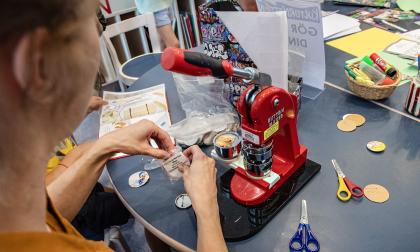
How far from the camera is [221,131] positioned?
1.00m

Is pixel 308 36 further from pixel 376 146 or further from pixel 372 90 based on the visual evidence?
A: pixel 376 146

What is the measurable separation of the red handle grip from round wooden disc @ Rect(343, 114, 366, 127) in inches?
21.6

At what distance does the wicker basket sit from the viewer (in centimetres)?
104

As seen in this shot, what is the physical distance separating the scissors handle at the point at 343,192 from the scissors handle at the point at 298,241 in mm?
139

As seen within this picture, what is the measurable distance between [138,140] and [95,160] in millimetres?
134

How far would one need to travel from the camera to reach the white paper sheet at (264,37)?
91 cm

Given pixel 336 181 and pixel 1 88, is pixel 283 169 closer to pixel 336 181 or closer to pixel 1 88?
pixel 336 181

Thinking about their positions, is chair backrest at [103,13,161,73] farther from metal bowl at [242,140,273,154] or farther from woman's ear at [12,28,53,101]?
woman's ear at [12,28,53,101]

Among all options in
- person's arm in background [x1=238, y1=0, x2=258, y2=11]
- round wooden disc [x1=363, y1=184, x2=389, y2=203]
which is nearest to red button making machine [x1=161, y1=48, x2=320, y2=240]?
round wooden disc [x1=363, y1=184, x2=389, y2=203]

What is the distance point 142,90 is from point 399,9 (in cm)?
144

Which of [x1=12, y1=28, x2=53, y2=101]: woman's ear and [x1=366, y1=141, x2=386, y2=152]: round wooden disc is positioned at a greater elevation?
[x1=12, y1=28, x2=53, y2=101]: woman's ear

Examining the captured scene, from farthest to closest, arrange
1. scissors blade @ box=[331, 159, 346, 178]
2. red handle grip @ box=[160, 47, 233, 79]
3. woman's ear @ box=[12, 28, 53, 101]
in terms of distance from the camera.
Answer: scissors blade @ box=[331, 159, 346, 178]
red handle grip @ box=[160, 47, 233, 79]
woman's ear @ box=[12, 28, 53, 101]

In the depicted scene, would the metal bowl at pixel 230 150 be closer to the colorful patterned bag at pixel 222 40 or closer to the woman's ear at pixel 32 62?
the colorful patterned bag at pixel 222 40

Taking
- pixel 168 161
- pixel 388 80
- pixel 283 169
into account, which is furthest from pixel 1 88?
pixel 388 80
